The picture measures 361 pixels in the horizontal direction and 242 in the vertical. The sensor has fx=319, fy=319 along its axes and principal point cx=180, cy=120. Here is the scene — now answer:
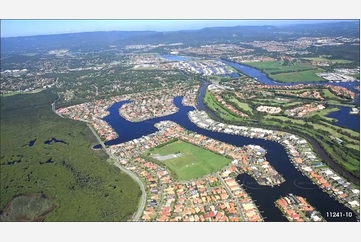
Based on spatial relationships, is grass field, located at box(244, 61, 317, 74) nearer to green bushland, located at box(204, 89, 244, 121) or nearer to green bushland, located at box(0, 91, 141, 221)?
green bushland, located at box(204, 89, 244, 121)

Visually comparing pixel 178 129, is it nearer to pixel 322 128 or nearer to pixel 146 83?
pixel 322 128

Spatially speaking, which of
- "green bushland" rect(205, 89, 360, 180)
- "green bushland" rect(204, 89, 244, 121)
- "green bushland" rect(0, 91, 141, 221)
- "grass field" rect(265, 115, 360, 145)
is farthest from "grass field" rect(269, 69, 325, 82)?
"green bushland" rect(0, 91, 141, 221)

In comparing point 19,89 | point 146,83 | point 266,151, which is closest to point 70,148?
point 266,151

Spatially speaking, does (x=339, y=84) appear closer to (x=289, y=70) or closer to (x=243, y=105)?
(x=289, y=70)

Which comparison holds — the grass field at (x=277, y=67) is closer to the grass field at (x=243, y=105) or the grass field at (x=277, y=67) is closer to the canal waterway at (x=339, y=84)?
the canal waterway at (x=339, y=84)

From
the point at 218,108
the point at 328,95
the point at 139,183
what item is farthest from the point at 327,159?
the point at 328,95
